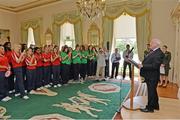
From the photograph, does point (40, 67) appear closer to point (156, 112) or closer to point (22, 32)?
point (156, 112)

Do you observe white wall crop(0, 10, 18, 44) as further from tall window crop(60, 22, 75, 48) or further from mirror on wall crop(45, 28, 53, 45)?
tall window crop(60, 22, 75, 48)

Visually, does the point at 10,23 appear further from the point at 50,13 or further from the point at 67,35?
the point at 67,35

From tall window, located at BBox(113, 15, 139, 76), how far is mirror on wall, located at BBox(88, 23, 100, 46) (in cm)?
81

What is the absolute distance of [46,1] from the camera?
375 inches

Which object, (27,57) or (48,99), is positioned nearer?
(48,99)

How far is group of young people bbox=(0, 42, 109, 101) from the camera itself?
4.65 m

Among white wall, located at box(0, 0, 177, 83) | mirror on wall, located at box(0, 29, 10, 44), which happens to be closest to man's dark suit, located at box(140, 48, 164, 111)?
white wall, located at box(0, 0, 177, 83)

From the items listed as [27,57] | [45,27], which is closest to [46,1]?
[45,27]

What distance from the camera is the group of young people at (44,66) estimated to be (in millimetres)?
4652

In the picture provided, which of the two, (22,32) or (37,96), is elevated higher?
(22,32)

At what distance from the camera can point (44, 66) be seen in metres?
5.79

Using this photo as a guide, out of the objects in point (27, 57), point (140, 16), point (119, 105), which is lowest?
point (119, 105)

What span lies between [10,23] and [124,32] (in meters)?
7.56

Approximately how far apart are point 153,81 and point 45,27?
27.3ft
